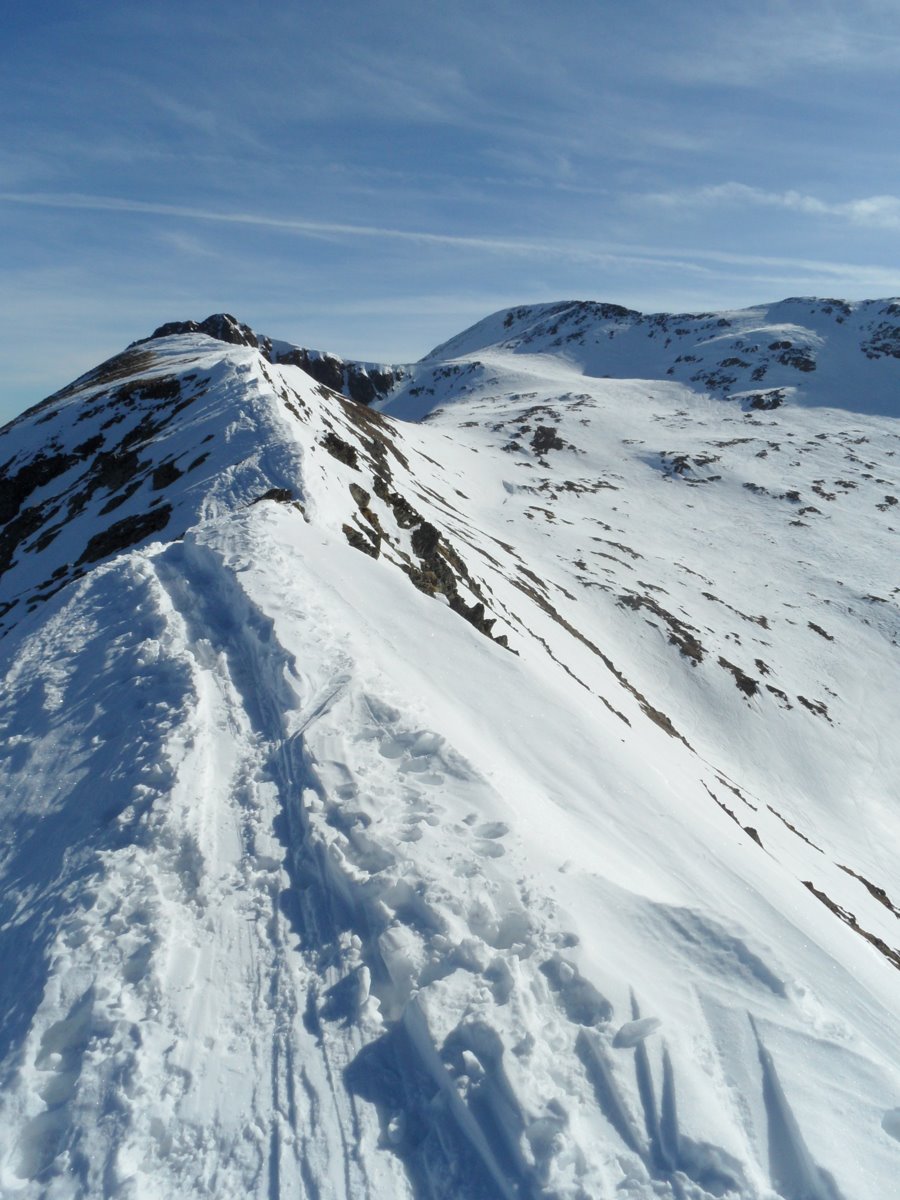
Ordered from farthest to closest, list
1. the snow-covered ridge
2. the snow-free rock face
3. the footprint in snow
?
the snow-covered ridge → the footprint in snow → the snow-free rock face

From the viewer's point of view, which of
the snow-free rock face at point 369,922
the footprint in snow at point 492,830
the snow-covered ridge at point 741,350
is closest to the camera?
the snow-free rock face at point 369,922

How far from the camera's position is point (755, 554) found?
5206 centimetres

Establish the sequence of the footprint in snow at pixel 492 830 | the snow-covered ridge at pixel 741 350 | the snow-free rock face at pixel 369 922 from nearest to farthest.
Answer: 1. the snow-free rock face at pixel 369 922
2. the footprint in snow at pixel 492 830
3. the snow-covered ridge at pixel 741 350

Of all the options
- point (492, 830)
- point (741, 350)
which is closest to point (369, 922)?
point (492, 830)

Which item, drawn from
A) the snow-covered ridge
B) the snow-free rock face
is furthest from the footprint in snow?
the snow-covered ridge

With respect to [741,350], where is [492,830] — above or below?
below

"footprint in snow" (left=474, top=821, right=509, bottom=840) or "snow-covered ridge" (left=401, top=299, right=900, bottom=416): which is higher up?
"snow-covered ridge" (left=401, top=299, right=900, bottom=416)

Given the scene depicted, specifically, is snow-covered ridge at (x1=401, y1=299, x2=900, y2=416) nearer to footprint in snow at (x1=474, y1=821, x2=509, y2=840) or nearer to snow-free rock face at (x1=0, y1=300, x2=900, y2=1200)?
snow-free rock face at (x1=0, y1=300, x2=900, y2=1200)

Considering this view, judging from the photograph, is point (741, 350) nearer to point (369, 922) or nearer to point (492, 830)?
point (492, 830)

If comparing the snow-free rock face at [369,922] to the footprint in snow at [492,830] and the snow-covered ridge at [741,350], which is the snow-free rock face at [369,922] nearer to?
the footprint in snow at [492,830]

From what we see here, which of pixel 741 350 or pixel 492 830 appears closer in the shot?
pixel 492 830

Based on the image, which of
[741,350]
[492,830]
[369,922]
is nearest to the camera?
[369,922]

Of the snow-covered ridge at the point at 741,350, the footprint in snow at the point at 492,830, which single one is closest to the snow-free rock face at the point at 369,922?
the footprint in snow at the point at 492,830

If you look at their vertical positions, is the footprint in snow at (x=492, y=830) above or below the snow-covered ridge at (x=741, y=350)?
below
